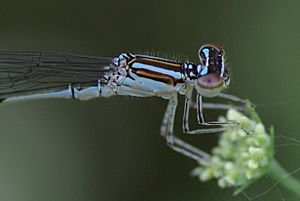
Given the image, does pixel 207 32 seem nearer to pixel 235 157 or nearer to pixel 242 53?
pixel 242 53

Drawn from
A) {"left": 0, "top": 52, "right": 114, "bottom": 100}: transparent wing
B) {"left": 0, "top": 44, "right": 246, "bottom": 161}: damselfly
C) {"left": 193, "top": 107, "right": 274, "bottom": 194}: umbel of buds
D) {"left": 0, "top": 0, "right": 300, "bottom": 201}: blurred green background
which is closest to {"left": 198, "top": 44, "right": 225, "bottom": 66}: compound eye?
{"left": 0, "top": 44, "right": 246, "bottom": 161}: damselfly

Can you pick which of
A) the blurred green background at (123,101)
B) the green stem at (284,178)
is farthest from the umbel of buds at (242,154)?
the blurred green background at (123,101)

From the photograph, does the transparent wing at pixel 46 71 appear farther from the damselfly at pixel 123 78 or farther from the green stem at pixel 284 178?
the green stem at pixel 284 178

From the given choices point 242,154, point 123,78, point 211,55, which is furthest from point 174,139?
point 242,154

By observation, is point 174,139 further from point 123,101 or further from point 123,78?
point 123,101

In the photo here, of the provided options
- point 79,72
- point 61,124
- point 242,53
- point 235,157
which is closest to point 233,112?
point 235,157

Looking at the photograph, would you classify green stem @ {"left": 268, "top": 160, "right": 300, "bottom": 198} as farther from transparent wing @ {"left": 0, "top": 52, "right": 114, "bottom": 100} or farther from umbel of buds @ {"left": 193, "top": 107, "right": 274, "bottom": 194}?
transparent wing @ {"left": 0, "top": 52, "right": 114, "bottom": 100}
